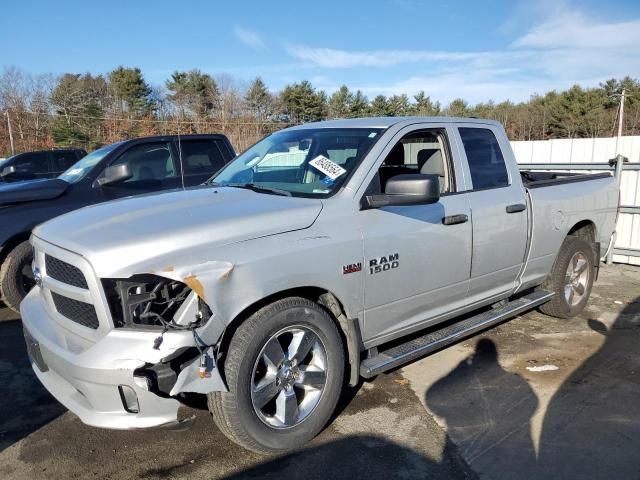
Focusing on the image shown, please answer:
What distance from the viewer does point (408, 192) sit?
3131 mm

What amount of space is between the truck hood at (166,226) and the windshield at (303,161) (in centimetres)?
29

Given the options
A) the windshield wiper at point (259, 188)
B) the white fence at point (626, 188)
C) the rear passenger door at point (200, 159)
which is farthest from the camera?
the white fence at point (626, 188)

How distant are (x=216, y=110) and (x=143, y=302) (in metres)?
39.1

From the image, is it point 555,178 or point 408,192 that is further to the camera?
point 555,178

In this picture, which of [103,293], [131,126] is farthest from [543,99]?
[103,293]

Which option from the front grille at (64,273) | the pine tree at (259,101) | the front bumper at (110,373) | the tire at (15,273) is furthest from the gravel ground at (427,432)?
the pine tree at (259,101)

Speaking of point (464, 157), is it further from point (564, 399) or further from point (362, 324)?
point (564, 399)

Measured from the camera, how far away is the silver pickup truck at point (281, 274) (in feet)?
8.15

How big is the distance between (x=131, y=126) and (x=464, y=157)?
1390 inches

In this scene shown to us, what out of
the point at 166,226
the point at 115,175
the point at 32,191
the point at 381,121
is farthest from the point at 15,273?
the point at 381,121

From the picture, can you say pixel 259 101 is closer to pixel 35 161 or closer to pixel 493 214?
pixel 35 161

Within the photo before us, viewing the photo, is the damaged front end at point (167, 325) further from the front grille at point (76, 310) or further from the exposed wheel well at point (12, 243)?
the exposed wheel well at point (12, 243)

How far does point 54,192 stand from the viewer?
18.5 ft

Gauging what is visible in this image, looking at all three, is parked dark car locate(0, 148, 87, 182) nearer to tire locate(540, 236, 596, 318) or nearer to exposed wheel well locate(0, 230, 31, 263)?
exposed wheel well locate(0, 230, 31, 263)
